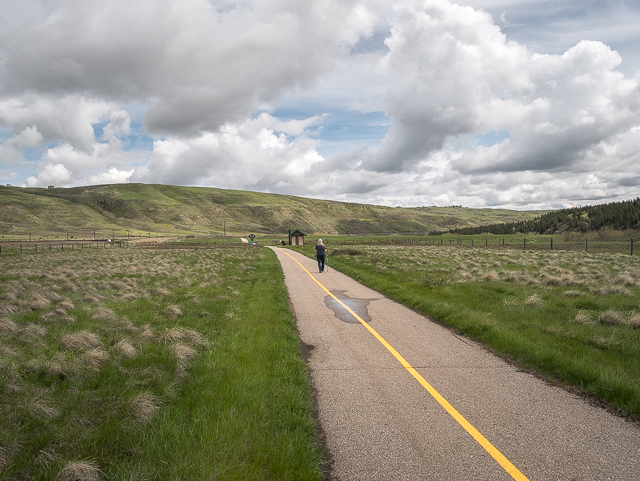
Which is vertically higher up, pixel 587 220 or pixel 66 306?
A: pixel 587 220

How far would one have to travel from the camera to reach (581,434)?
4.35 metres

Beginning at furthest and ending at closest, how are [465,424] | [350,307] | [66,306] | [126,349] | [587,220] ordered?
[587,220] < [350,307] < [66,306] < [126,349] < [465,424]

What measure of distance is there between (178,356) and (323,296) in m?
8.76

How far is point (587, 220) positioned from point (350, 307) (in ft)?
363

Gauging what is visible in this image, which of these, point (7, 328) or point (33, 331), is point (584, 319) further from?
point (7, 328)

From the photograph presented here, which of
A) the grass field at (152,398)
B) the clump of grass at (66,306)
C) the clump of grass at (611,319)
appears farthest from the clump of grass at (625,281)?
the clump of grass at (66,306)

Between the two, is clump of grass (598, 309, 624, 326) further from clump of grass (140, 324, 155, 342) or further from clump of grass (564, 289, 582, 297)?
clump of grass (140, 324, 155, 342)

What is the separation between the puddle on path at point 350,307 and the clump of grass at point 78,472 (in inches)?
298

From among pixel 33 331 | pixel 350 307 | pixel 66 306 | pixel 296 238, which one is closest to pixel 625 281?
pixel 350 307

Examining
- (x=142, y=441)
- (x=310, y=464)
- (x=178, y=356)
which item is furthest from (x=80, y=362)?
(x=310, y=464)

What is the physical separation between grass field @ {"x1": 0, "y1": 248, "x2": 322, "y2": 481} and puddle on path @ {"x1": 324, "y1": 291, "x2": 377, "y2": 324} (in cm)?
179

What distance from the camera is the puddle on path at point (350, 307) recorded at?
1089 centimetres

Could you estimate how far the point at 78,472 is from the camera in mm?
3385

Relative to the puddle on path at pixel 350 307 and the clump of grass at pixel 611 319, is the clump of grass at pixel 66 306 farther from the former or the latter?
the clump of grass at pixel 611 319
